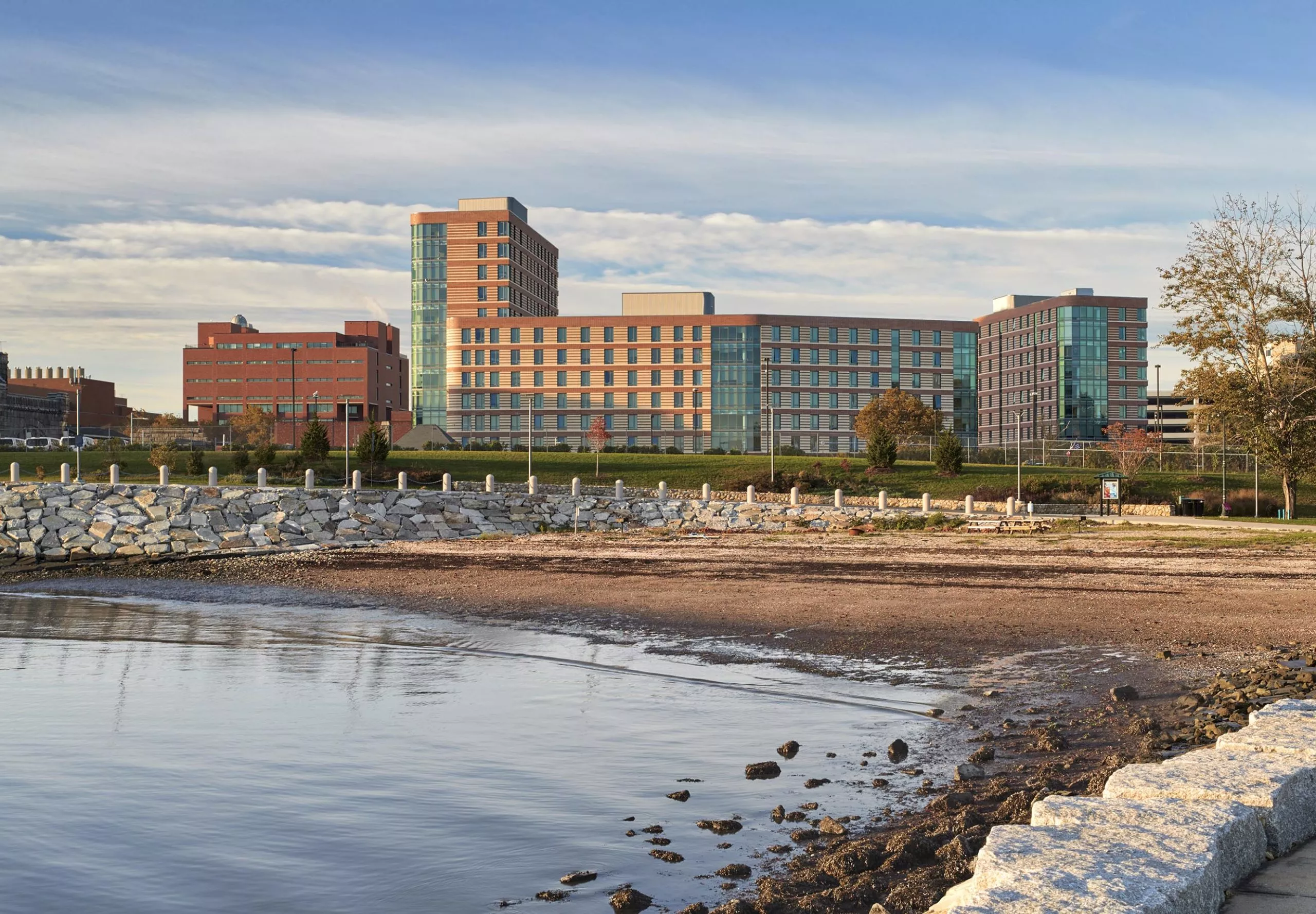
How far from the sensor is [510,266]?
144m

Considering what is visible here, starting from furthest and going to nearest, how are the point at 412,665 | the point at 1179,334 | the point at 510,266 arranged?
the point at 510,266 < the point at 1179,334 < the point at 412,665

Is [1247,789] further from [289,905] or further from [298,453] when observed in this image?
[298,453]

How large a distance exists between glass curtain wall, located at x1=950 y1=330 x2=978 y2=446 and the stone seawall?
8406cm

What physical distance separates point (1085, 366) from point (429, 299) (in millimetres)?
91784

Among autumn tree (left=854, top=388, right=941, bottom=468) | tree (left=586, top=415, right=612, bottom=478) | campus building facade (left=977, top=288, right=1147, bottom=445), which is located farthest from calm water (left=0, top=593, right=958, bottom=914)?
campus building facade (left=977, top=288, right=1147, bottom=445)

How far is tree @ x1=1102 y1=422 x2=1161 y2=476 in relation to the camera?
6662 centimetres

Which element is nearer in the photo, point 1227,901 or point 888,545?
point 1227,901

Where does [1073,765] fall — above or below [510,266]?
below

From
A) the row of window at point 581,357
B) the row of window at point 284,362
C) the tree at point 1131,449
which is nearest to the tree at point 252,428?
the row of window at point 581,357

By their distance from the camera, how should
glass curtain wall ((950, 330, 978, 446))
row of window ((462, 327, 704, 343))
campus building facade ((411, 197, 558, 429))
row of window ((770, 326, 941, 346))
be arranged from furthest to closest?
campus building facade ((411, 197, 558, 429))
glass curtain wall ((950, 330, 978, 446))
row of window ((770, 326, 941, 346))
row of window ((462, 327, 704, 343))

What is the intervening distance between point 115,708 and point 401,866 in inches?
294

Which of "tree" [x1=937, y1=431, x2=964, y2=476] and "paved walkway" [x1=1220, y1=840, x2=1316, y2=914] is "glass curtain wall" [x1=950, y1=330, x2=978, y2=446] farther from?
"paved walkway" [x1=1220, y1=840, x2=1316, y2=914]

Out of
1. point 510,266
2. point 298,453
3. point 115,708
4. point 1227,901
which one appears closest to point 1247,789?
point 1227,901

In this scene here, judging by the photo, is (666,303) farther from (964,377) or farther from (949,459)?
(949,459)
